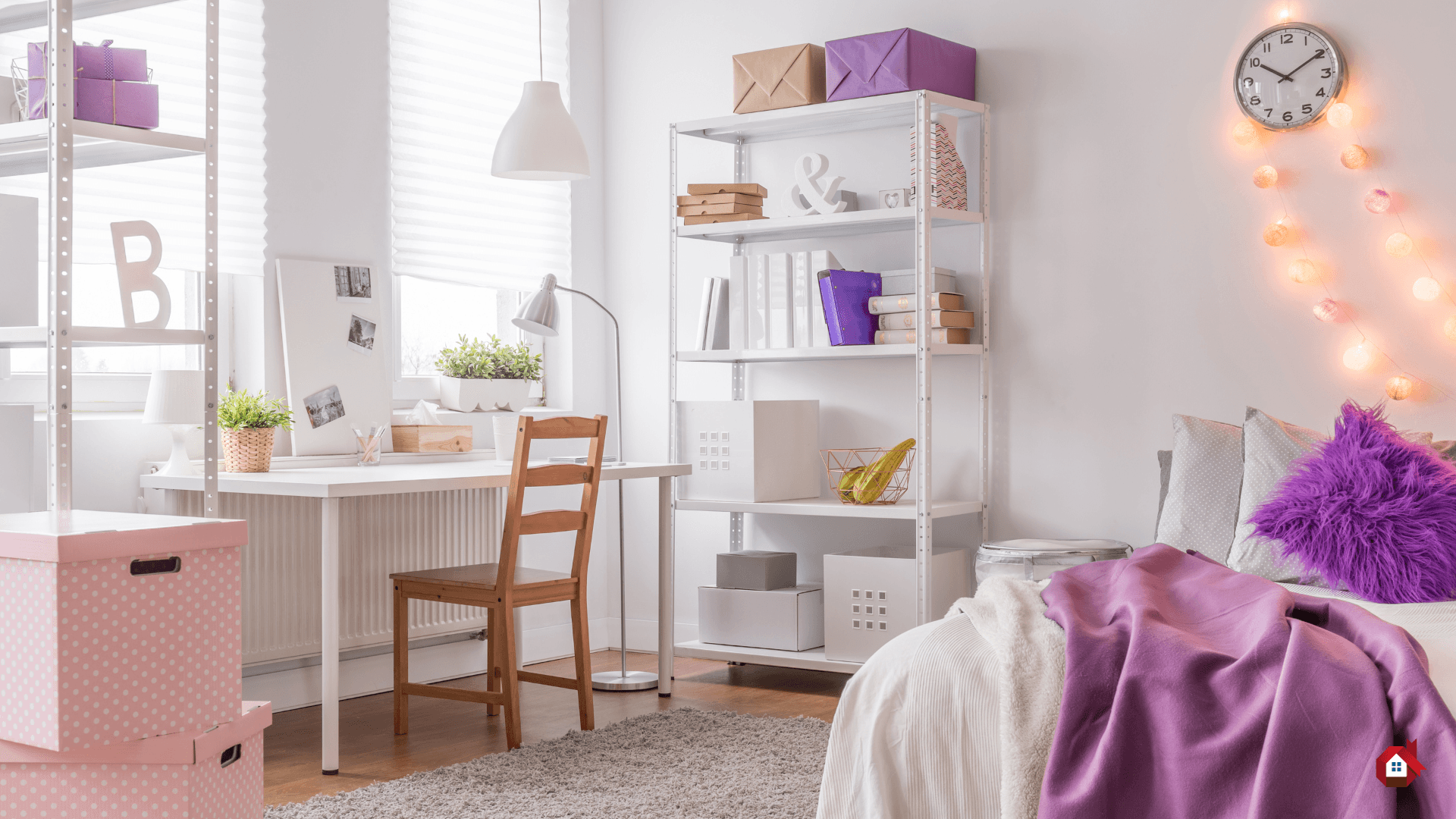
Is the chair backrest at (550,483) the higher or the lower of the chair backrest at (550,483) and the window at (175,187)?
the lower

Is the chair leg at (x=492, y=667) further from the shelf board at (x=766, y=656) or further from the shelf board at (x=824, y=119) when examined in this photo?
the shelf board at (x=824, y=119)

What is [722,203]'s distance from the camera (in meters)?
4.25

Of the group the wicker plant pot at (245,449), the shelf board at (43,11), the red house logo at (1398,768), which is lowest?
the red house logo at (1398,768)

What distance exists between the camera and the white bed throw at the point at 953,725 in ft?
6.06

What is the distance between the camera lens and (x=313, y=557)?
383 centimetres

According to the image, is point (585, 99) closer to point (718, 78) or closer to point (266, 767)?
point (718, 78)

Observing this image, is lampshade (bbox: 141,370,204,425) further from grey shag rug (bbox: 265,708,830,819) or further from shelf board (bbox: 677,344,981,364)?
shelf board (bbox: 677,344,981,364)

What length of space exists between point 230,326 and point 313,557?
722 millimetres

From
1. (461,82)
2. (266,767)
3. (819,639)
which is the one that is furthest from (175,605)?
(461,82)

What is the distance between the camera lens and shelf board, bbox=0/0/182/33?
8.12 ft

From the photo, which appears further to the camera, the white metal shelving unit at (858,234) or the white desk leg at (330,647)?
the white metal shelving unit at (858,234)

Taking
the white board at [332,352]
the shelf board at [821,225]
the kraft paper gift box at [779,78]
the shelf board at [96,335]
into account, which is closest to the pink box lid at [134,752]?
the shelf board at [96,335]

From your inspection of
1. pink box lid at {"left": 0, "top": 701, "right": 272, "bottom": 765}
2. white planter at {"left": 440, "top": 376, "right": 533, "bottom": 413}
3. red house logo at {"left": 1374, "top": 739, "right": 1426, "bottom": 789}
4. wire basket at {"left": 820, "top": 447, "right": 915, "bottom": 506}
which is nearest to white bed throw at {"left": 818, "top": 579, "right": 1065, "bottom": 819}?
red house logo at {"left": 1374, "top": 739, "right": 1426, "bottom": 789}

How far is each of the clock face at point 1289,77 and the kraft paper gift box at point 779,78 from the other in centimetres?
125
